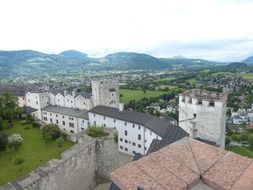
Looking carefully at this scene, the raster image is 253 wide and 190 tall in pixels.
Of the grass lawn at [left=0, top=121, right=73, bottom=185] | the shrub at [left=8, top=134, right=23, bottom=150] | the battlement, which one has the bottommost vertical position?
the grass lawn at [left=0, top=121, right=73, bottom=185]

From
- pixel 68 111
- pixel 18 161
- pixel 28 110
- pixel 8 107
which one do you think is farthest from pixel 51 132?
pixel 28 110

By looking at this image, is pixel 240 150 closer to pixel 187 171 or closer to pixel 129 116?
pixel 129 116

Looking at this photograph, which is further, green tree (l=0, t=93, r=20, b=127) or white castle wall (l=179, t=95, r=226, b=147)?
green tree (l=0, t=93, r=20, b=127)

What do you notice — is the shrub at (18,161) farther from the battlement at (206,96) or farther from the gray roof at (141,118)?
the battlement at (206,96)

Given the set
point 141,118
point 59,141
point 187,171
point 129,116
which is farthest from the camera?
point 129,116

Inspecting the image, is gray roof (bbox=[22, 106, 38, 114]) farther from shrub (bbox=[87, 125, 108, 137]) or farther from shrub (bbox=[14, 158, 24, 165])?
shrub (bbox=[87, 125, 108, 137])

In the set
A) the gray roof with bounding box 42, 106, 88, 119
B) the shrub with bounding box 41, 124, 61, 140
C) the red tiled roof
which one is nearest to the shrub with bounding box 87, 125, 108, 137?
the shrub with bounding box 41, 124, 61, 140

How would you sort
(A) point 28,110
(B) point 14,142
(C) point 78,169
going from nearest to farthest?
1. (C) point 78,169
2. (B) point 14,142
3. (A) point 28,110

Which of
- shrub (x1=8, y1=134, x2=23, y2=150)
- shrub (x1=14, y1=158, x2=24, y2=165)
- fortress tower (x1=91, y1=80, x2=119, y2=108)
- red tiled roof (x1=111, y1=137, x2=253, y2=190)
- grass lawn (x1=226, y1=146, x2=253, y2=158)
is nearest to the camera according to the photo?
red tiled roof (x1=111, y1=137, x2=253, y2=190)
